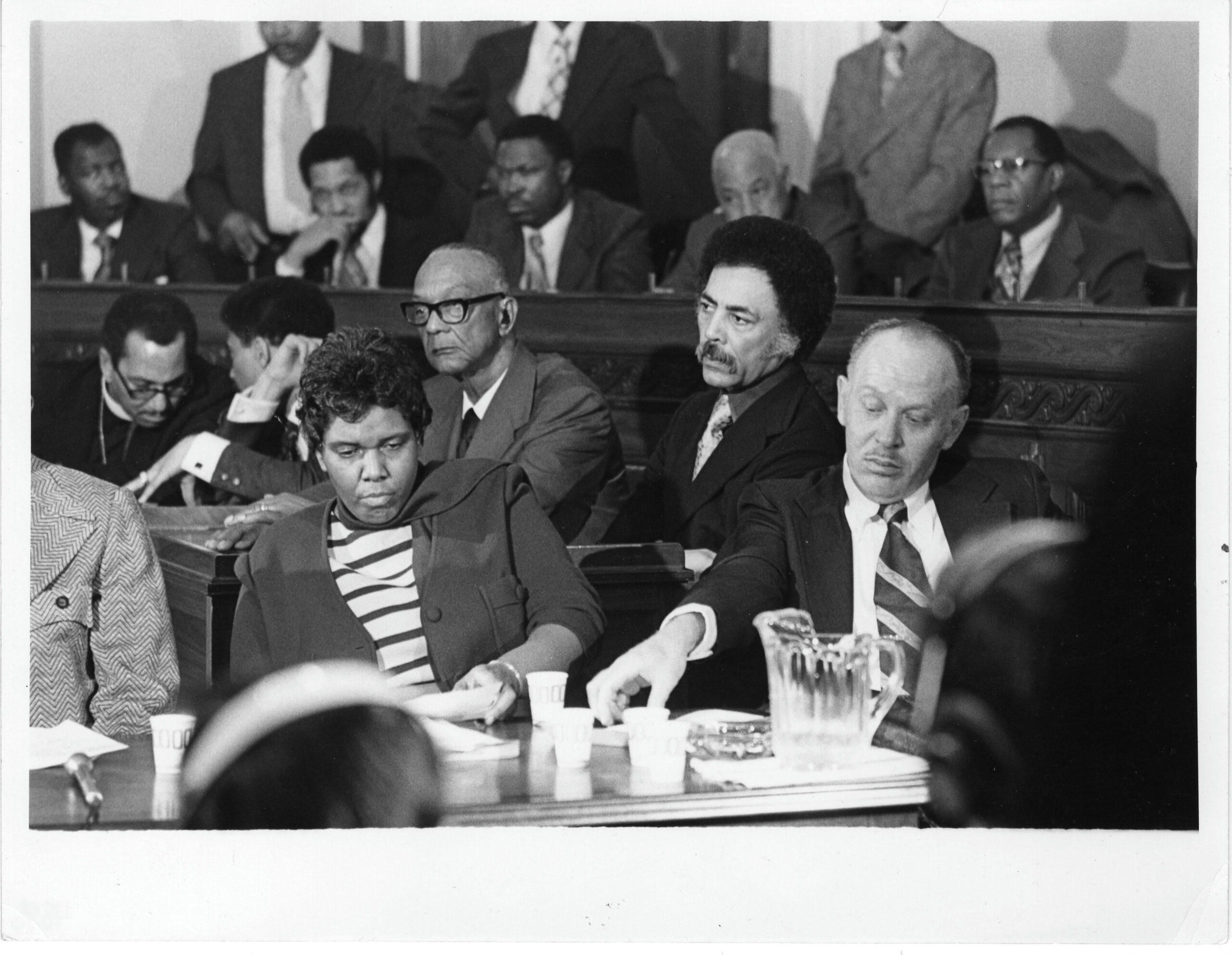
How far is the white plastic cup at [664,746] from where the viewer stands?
9.86 feet

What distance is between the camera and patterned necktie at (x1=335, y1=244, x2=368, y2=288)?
5691 mm

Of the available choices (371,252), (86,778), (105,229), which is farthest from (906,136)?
(86,778)

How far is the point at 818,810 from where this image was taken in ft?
9.86

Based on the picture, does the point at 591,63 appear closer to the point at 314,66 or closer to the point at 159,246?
the point at 314,66

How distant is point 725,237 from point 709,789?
1.83 meters

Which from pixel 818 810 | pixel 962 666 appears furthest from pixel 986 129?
pixel 818 810

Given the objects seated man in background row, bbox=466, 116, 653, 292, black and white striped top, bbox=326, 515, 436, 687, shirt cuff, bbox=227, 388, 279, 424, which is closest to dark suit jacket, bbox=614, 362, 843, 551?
black and white striped top, bbox=326, 515, 436, 687

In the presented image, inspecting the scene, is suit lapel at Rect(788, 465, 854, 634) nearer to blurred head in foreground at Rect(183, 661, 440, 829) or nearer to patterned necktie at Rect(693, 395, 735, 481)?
patterned necktie at Rect(693, 395, 735, 481)

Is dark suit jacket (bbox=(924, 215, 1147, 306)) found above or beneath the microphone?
above

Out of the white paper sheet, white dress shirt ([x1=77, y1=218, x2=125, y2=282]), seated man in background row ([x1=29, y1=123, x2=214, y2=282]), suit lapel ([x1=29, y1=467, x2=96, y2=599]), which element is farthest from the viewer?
white dress shirt ([x1=77, y1=218, x2=125, y2=282])

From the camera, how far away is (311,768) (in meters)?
2.79

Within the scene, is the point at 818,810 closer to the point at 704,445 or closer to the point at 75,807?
the point at 75,807

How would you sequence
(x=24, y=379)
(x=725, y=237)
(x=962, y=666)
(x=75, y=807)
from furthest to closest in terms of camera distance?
1. (x=725, y=237)
2. (x=24, y=379)
3. (x=962, y=666)
4. (x=75, y=807)

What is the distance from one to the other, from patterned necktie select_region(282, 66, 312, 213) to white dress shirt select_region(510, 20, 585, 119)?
62 cm
